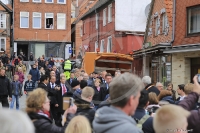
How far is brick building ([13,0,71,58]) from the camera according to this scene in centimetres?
3250

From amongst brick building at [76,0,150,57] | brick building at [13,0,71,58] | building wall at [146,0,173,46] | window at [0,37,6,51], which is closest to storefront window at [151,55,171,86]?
building wall at [146,0,173,46]

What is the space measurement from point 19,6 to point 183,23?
71.3ft

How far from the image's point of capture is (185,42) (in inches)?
658

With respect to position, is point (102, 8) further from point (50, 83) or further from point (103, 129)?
point (103, 129)

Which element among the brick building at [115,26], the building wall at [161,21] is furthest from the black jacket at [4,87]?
the brick building at [115,26]

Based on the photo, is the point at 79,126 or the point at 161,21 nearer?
the point at 79,126

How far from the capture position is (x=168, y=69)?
56.4 ft

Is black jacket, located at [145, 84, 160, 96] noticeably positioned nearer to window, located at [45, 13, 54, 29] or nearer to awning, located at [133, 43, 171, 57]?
awning, located at [133, 43, 171, 57]

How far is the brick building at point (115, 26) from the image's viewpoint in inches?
840

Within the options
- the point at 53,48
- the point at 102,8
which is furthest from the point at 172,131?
the point at 53,48

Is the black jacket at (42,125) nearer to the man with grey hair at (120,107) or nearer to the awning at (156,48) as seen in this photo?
the man with grey hair at (120,107)

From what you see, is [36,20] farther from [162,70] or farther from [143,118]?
[143,118]

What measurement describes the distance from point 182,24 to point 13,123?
52.9ft

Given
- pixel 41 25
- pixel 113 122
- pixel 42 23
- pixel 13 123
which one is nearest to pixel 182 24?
pixel 113 122
